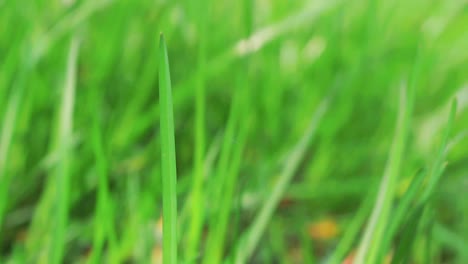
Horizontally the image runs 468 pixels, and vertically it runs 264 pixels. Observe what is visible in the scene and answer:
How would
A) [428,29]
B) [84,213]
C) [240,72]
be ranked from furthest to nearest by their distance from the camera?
[428,29]
[84,213]
[240,72]

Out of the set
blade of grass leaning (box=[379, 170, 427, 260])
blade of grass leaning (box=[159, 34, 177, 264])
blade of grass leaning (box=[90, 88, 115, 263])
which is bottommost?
blade of grass leaning (box=[379, 170, 427, 260])

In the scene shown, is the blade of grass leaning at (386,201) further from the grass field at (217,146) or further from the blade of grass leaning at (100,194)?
the blade of grass leaning at (100,194)

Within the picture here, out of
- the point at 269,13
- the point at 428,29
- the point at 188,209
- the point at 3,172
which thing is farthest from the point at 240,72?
the point at 428,29

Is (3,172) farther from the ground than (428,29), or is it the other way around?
(428,29)

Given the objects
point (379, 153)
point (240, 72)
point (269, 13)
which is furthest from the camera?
point (269, 13)

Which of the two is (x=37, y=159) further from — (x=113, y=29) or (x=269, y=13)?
(x=269, y=13)

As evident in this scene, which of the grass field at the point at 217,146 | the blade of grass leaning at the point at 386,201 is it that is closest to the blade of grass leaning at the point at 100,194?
the grass field at the point at 217,146

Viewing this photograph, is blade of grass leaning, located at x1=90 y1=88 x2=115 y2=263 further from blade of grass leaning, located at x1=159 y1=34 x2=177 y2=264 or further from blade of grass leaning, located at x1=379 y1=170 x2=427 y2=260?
blade of grass leaning, located at x1=379 y1=170 x2=427 y2=260

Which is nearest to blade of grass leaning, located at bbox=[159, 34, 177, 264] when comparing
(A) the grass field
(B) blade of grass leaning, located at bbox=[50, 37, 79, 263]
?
(A) the grass field
